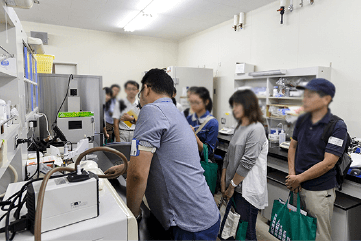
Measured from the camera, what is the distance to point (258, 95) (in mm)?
368

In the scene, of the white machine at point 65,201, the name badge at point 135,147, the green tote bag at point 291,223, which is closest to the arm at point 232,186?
the green tote bag at point 291,223

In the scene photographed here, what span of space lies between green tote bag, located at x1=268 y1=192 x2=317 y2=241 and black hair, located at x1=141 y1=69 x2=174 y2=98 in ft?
2.27

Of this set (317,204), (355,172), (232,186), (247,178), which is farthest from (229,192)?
(355,172)

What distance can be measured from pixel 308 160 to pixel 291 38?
0.93 ft

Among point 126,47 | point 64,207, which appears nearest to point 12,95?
point 126,47

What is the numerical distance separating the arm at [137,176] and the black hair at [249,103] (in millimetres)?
503

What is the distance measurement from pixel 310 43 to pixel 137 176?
0.68 m

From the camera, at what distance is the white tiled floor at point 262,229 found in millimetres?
1781

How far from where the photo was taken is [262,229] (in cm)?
197

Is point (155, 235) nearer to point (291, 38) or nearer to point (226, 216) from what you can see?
point (226, 216)

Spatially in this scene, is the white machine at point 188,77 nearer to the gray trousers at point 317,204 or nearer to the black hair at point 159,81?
the black hair at point 159,81

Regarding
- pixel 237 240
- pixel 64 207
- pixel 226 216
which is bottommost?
pixel 237 240

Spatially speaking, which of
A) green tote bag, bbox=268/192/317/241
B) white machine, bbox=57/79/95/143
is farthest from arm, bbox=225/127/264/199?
white machine, bbox=57/79/95/143

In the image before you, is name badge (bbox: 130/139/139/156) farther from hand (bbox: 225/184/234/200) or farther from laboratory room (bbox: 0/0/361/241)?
hand (bbox: 225/184/234/200)
